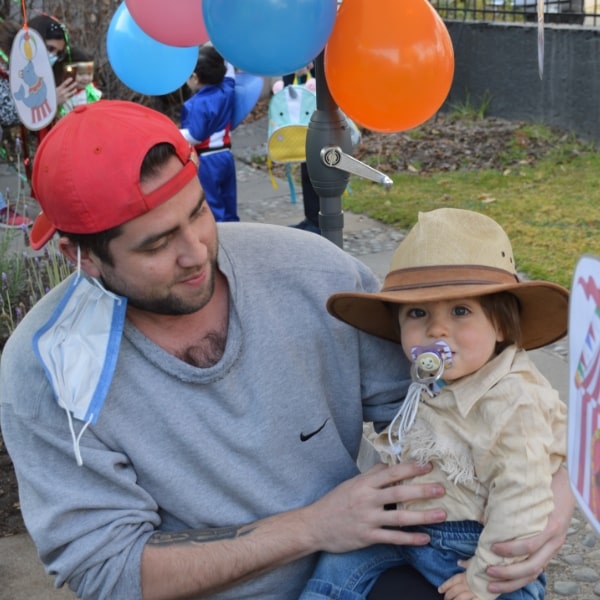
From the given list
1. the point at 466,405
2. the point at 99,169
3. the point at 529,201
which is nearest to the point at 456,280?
the point at 466,405

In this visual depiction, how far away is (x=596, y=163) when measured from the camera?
7.44m

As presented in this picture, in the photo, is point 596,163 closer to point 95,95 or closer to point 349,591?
point 95,95

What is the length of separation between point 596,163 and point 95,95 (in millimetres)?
3762

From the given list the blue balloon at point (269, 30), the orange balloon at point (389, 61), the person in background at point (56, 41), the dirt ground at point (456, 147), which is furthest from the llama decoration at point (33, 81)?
the dirt ground at point (456, 147)

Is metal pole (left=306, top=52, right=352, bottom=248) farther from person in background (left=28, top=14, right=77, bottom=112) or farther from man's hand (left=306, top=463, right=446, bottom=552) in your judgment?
person in background (left=28, top=14, right=77, bottom=112)

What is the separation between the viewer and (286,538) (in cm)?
208

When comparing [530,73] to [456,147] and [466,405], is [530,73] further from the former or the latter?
[466,405]

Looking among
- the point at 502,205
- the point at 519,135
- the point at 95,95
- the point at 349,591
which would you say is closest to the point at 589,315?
the point at 349,591

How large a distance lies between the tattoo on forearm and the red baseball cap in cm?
66

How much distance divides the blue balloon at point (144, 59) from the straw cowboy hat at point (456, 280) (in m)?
1.98

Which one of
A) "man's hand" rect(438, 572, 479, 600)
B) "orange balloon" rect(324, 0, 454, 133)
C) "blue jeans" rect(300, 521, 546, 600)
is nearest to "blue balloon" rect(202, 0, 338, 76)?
"orange balloon" rect(324, 0, 454, 133)

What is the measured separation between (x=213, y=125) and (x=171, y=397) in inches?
180

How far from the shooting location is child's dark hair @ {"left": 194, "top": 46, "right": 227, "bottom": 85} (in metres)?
6.33

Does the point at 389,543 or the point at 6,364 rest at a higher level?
the point at 6,364
